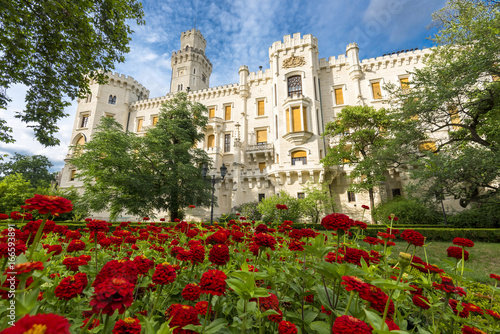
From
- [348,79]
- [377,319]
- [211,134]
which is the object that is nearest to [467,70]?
[348,79]

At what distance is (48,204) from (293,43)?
2595 cm

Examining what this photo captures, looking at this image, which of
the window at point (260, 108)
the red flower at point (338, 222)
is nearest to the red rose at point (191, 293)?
the red flower at point (338, 222)

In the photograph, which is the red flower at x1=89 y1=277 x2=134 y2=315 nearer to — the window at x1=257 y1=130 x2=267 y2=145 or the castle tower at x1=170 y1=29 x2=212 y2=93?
the window at x1=257 y1=130 x2=267 y2=145

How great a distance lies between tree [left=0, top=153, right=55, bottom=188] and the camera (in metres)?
38.4

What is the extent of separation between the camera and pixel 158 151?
650 inches

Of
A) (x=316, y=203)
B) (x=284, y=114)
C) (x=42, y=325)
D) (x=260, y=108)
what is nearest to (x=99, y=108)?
(x=260, y=108)

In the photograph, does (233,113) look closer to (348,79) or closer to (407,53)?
(348,79)

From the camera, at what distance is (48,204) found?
1.46 metres

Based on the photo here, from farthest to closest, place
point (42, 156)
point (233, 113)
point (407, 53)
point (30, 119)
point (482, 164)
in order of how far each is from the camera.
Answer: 1. point (42, 156)
2. point (233, 113)
3. point (407, 53)
4. point (482, 164)
5. point (30, 119)

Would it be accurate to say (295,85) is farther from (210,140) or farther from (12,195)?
(12,195)

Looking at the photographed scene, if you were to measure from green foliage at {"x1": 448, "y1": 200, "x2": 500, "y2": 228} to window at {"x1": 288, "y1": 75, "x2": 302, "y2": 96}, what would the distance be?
16118mm

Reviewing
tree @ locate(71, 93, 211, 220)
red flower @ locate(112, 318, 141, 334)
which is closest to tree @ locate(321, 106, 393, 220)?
tree @ locate(71, 93, 211, 220)

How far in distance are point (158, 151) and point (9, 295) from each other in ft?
54.5

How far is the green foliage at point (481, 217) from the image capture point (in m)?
11.9
